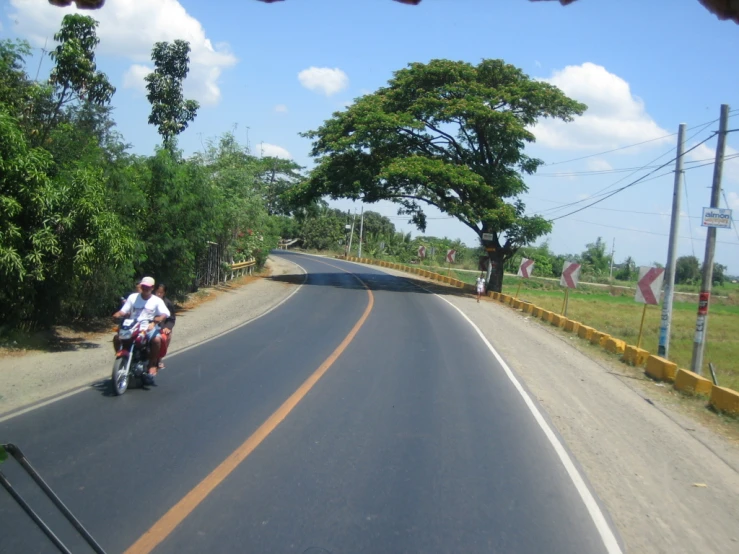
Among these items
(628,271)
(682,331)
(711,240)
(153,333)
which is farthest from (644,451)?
(628,271)

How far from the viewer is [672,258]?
18.4m

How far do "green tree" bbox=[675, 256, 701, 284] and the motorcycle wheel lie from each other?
83695 millimetres

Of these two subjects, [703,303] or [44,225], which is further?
[703,303]

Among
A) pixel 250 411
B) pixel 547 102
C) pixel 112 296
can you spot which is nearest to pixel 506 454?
pixel 250 411

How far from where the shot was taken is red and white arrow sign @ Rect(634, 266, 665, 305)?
1671 cm

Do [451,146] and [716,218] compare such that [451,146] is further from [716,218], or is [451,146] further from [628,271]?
[628,271]

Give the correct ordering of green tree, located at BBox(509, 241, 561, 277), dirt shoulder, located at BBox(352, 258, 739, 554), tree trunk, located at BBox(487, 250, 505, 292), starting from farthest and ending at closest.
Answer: green tree, located at BBox(509, 241, 561, 277) < tree trunk, located at BBox(487, 250, 505, 292) < dirt shoulder, located at BBox(352, 258, 739, 554)

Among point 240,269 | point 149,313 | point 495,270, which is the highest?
point 495,270

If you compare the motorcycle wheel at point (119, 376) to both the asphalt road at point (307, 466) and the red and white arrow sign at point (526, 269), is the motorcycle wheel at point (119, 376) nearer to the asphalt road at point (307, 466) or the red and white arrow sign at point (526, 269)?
the asphalt road at point (307, 466)

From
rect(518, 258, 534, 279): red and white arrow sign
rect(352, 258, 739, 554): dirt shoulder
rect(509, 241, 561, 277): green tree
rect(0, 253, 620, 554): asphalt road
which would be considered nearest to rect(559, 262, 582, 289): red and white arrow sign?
rect(518, 258, 534, 279): red and white arrow sign

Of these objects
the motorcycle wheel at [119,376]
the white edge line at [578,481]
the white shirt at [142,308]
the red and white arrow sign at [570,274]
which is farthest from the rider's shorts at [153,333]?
the red and white arrow sign at [570,274]

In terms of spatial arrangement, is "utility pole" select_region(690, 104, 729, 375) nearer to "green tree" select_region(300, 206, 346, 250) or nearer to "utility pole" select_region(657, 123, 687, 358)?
"utility pole" select_region(657, 123, 687, 358)

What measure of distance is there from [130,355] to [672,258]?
14841mm

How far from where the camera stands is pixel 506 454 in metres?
7.42
